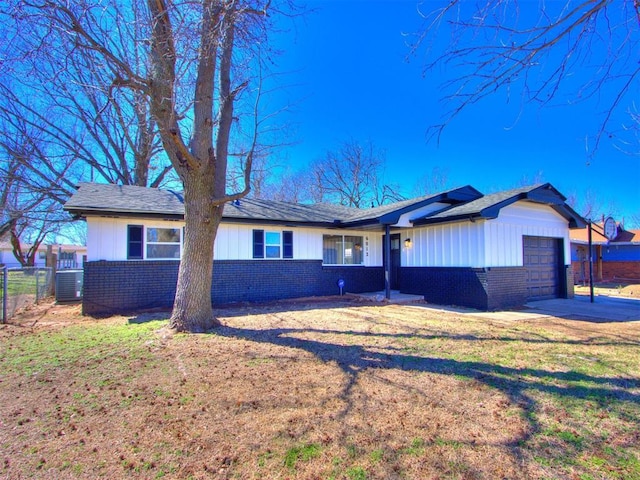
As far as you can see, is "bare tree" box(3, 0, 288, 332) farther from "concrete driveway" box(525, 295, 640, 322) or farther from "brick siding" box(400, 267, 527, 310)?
"concrete driveway" box(525, 295, 640, 322)

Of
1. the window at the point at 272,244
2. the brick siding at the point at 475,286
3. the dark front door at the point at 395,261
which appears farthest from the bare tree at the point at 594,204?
the window at the point at 272,244

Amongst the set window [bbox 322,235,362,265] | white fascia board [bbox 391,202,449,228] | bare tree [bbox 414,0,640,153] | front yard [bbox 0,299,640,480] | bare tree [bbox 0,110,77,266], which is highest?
bare tree [bbox 0,110,77,266]

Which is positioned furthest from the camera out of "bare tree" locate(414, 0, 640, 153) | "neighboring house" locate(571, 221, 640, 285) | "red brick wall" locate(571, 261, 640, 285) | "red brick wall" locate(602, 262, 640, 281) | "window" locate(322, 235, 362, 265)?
"red brick wall" locate(602, 262, 640, 281)

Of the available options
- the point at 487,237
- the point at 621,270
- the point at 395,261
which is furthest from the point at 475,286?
the point at 621,270

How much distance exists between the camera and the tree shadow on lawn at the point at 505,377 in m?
3.62

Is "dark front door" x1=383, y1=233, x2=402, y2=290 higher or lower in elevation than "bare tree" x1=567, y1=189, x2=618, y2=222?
lower

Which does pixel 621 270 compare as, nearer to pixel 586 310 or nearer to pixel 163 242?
pixel 586 310

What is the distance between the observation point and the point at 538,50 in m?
3.47

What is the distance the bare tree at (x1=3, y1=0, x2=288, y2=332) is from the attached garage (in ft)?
32.6

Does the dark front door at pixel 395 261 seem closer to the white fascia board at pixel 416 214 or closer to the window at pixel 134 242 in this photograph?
the white fascia board at pixel 416 214

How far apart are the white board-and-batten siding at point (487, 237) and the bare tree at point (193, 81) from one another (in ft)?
24.0

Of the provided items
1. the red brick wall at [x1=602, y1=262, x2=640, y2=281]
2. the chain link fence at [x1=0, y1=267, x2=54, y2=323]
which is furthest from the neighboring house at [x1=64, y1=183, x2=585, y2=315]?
the red brick wall at [x1=602, y1=262, x2=640, y2=281]

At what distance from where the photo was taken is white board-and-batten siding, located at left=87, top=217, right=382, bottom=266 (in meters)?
9.38

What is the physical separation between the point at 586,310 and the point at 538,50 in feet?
30.6
